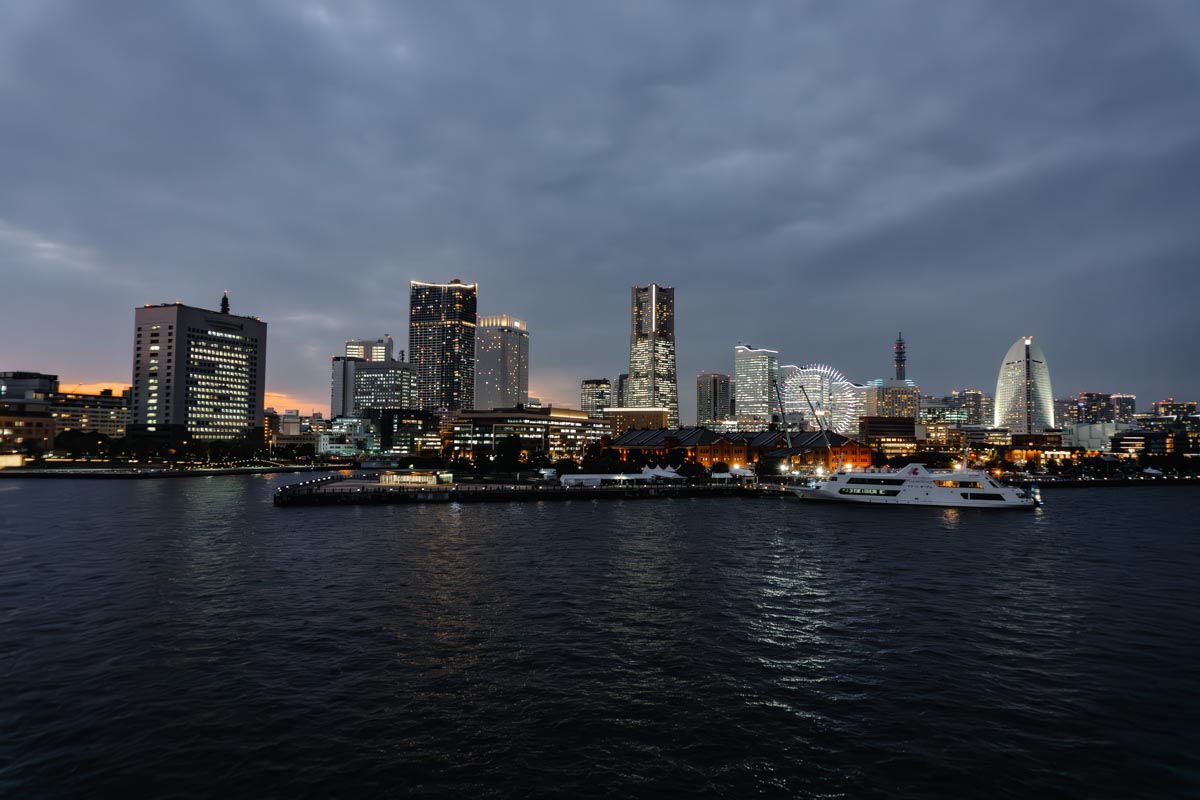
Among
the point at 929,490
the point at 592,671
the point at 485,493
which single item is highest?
the point at 929,490

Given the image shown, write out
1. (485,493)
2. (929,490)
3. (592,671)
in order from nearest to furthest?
(592,671) < (929,490) < (485,493)

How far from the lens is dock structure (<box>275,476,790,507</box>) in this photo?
11306 cm

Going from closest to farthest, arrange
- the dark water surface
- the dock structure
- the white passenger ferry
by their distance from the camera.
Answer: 1. the dark water surface
2. the white passenger ferry
3. the dock structure

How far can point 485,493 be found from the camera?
125375 millimetres

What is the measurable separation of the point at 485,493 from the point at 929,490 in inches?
3189

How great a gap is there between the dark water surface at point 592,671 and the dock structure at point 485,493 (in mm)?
47339

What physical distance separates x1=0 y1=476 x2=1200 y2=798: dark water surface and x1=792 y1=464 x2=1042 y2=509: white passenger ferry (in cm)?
5085

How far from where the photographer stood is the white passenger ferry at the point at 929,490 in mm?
111750

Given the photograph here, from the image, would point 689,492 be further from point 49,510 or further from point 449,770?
point 449,770

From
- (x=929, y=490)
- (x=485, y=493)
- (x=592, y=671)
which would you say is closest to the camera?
(x=592, y=671)

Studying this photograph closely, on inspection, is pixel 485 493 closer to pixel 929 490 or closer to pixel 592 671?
pixel 929 490

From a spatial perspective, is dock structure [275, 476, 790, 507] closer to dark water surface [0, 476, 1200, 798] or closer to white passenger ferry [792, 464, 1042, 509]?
white passenger ferry [792, 464, 1042, 509]

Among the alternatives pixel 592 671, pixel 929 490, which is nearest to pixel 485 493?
pixel 929 490

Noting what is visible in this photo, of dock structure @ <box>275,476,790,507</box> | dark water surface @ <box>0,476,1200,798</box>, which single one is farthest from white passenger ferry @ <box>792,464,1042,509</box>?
dark water surface @ <box>0,476,1200,798</box>
